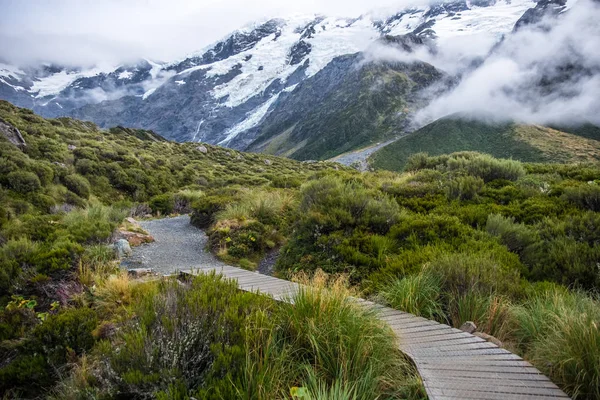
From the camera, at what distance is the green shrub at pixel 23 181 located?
47.0ft

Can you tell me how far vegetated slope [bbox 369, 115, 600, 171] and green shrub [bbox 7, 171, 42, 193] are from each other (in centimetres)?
11560

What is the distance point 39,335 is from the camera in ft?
13.9

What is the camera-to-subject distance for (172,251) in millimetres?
9625

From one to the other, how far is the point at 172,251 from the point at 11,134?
1566 cm

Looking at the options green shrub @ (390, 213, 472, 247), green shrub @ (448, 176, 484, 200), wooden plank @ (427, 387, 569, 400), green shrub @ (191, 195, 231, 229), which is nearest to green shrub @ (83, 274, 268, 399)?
wooden plank @ (427, 387, 569, 400)

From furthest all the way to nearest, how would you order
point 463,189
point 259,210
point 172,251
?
point 259,210 < point 463,189 < point 172,251

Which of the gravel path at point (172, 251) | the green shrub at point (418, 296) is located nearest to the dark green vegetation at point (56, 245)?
the gravel path at point (172, 251)

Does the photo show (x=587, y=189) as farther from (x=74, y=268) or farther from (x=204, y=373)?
(x=74, y=268)

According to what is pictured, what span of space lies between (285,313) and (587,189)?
8.30 m

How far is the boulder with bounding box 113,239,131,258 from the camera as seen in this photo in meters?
8.27

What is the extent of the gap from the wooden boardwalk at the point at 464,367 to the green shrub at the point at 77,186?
1733 centimetres

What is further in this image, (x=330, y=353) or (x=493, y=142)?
(x=493, y=142)

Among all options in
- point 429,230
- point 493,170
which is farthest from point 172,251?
point 493,170

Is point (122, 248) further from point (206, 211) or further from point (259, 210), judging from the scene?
point (206, 211)
